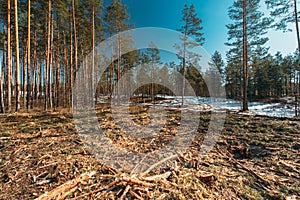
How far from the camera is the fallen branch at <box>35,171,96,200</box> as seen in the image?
7.41 feet

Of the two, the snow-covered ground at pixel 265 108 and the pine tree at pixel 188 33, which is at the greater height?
the pine tree at pixel 188 33

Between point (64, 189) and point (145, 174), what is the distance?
150 cm

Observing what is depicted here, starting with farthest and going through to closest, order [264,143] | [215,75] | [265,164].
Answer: [215,75], [264,143], [265,164]

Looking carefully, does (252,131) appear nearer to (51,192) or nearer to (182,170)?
(182,170)

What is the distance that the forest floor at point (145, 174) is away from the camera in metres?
2.50

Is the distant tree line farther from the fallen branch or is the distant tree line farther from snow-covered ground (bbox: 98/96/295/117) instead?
the fallen branch

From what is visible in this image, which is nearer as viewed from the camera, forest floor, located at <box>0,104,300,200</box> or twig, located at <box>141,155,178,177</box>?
forest floor, located at <box>0,104,300,200</box>

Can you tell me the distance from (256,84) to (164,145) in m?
40.8

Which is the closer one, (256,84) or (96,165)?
(96,165)

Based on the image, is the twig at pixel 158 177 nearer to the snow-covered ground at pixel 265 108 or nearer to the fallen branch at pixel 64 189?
the fallen branch at pixel 64 189

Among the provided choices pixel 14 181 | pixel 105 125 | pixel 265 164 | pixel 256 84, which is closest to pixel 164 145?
pixel 265 164

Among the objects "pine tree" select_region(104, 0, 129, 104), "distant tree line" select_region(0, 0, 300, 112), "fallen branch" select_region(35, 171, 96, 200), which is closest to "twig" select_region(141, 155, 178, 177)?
"fallen branch" select_region(35, 171, 96, 200)

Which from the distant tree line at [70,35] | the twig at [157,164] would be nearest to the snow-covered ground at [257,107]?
the distant tree line at [70,35]

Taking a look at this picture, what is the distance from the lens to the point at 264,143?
509 centimetres
